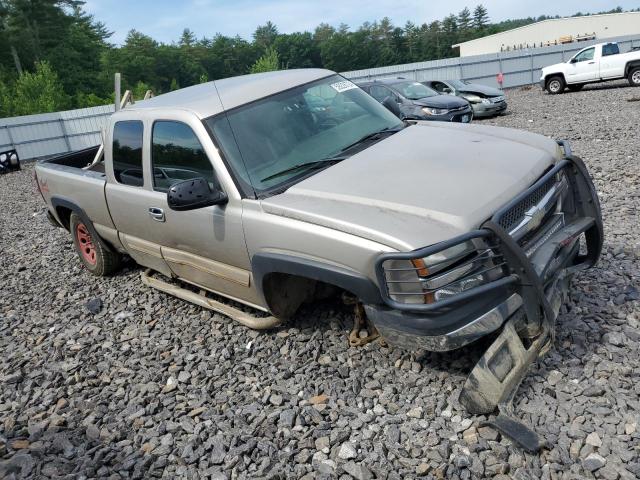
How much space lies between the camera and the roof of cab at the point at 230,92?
3.77 meters

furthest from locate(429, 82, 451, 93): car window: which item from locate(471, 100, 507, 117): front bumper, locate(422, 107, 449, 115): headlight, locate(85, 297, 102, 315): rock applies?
locate(85, 297, 102, 315): rock

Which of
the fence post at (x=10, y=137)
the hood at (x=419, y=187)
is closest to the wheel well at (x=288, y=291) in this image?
the hood at (x=419, y=187)

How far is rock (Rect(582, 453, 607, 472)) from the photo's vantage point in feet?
7.75

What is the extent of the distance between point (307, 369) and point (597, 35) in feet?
270

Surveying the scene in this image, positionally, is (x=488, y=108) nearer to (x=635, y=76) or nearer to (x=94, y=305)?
(x=635, y=76)

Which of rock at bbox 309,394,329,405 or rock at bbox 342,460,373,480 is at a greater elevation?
rock at bbox 309,394,329,405

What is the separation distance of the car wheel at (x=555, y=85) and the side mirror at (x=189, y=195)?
2044 cm

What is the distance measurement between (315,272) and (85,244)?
12.9 ft

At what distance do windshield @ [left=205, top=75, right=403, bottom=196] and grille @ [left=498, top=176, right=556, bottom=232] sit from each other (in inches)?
49.5

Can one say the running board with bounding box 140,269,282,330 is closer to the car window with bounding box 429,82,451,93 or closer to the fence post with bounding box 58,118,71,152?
the car window with bounding box 429,82,451,93

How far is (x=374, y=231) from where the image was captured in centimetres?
265

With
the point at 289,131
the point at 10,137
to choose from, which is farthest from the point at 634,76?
the point at 10,137

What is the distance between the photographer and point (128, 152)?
173 inches

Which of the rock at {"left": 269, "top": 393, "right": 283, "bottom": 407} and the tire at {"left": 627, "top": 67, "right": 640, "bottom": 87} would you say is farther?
the tire at {"left": 627, "top": 67, "right": 640, "bottom": 87}
